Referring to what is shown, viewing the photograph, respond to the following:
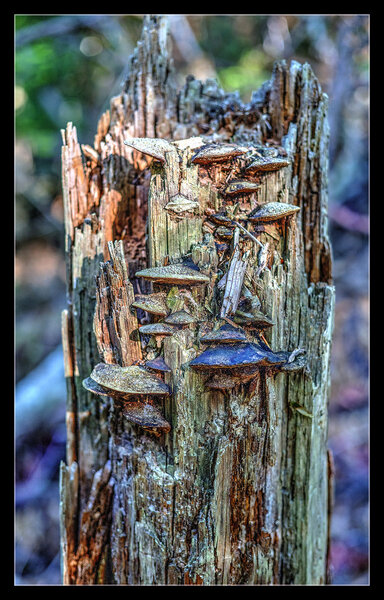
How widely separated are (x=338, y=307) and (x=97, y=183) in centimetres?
395

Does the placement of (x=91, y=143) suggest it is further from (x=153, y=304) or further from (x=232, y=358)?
(x=232, y=358)

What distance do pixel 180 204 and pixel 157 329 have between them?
1.73 feet

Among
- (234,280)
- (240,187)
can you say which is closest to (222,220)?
(240,187)

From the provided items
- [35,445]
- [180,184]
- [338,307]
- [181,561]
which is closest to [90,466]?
[181,561]

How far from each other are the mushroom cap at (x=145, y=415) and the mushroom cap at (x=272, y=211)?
0.89 meters

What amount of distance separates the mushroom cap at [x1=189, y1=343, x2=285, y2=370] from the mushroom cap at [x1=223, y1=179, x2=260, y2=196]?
64 centimetres

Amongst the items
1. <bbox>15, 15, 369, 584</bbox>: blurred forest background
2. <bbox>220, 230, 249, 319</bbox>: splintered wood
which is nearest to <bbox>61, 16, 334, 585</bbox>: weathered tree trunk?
<bbox>220, 230, 249, 319</bbox>: splintered wood

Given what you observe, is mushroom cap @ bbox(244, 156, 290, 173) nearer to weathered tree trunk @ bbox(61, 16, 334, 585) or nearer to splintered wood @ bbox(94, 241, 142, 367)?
weathered tree trunk @ bbox(61, 16, 334, 585)

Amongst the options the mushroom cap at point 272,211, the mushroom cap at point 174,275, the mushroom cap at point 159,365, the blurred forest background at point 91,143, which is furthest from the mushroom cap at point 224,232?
the blurred forest background at point 91,143

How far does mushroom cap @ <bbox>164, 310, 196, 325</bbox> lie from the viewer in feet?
4.76

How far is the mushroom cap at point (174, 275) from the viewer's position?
4.67 ft

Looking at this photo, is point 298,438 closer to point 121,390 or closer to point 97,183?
point 121,390

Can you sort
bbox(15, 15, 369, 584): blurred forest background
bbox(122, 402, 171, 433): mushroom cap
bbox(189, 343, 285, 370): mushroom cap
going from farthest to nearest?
bbox(15, 15, 369, 584): blurred forest background < bbox(122, 402, 171, 433): mushroom cap < bbox(189, 343, 285, 370): mushroom cap

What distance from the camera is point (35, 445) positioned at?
14.1 ft
